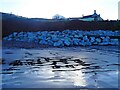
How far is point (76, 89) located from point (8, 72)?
12.3 ft

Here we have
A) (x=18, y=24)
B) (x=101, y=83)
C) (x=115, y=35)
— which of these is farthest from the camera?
(x=18, y=24)

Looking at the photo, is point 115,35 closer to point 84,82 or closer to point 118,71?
point 118,71

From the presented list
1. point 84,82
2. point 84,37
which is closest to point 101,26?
point 84,37

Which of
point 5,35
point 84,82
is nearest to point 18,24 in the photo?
point 5,35

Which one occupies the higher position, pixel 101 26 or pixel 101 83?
pixel 101 26

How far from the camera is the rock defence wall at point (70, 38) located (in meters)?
27.8

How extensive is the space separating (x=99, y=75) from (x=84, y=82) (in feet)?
5.14

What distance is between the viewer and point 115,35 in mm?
32781

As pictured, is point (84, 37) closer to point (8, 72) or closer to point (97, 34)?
point (97, 34)

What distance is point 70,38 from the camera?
2948 cm

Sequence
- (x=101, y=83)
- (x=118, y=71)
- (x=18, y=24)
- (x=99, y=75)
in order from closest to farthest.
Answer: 1. (x=101, y=83)
2. (x=99, y=75)
3. (x=118, y=71)
4. (x=18, y=24)

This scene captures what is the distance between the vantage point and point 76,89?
7.92 m

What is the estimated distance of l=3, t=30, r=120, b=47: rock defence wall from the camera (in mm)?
27750

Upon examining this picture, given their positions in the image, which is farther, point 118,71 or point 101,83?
point 118,71
